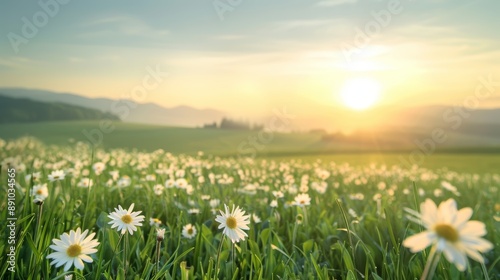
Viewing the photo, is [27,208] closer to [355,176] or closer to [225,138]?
[355,176]

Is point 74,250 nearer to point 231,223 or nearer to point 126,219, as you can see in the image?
point 126,219

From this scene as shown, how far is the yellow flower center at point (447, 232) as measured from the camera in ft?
3.08

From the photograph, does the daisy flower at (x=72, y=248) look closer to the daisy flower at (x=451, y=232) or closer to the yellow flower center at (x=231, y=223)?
the yellow flower center at (x=231, y=223)

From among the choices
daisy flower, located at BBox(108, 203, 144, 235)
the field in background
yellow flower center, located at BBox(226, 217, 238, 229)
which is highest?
the field in background

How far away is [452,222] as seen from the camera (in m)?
0.96

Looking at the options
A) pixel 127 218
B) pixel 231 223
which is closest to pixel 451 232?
pixel 231 223

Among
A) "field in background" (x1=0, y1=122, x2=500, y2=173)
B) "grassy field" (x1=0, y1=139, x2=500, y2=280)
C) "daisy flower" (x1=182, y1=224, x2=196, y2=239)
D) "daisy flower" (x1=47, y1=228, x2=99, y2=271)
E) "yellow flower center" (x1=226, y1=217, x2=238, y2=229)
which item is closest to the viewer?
"daisy flower" (x1=47, y1=228, x2=99, y2=271)

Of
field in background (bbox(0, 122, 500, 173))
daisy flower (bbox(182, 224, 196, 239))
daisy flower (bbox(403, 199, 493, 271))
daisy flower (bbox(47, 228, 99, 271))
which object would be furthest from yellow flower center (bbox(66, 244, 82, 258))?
field in background (bbox(0, 122, 500, 173))

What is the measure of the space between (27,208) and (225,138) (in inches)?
555

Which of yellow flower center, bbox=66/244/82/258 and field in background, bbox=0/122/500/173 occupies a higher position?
field in background, bbox=0/122/500/173

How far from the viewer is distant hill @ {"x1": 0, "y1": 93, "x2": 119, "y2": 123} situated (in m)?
18.1

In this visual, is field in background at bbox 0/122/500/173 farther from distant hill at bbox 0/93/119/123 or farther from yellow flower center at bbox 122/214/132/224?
yellow flower center at bbox 122/214/132/224

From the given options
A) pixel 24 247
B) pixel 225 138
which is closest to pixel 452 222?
pixel 24 247

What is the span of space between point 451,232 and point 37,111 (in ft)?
71.1
